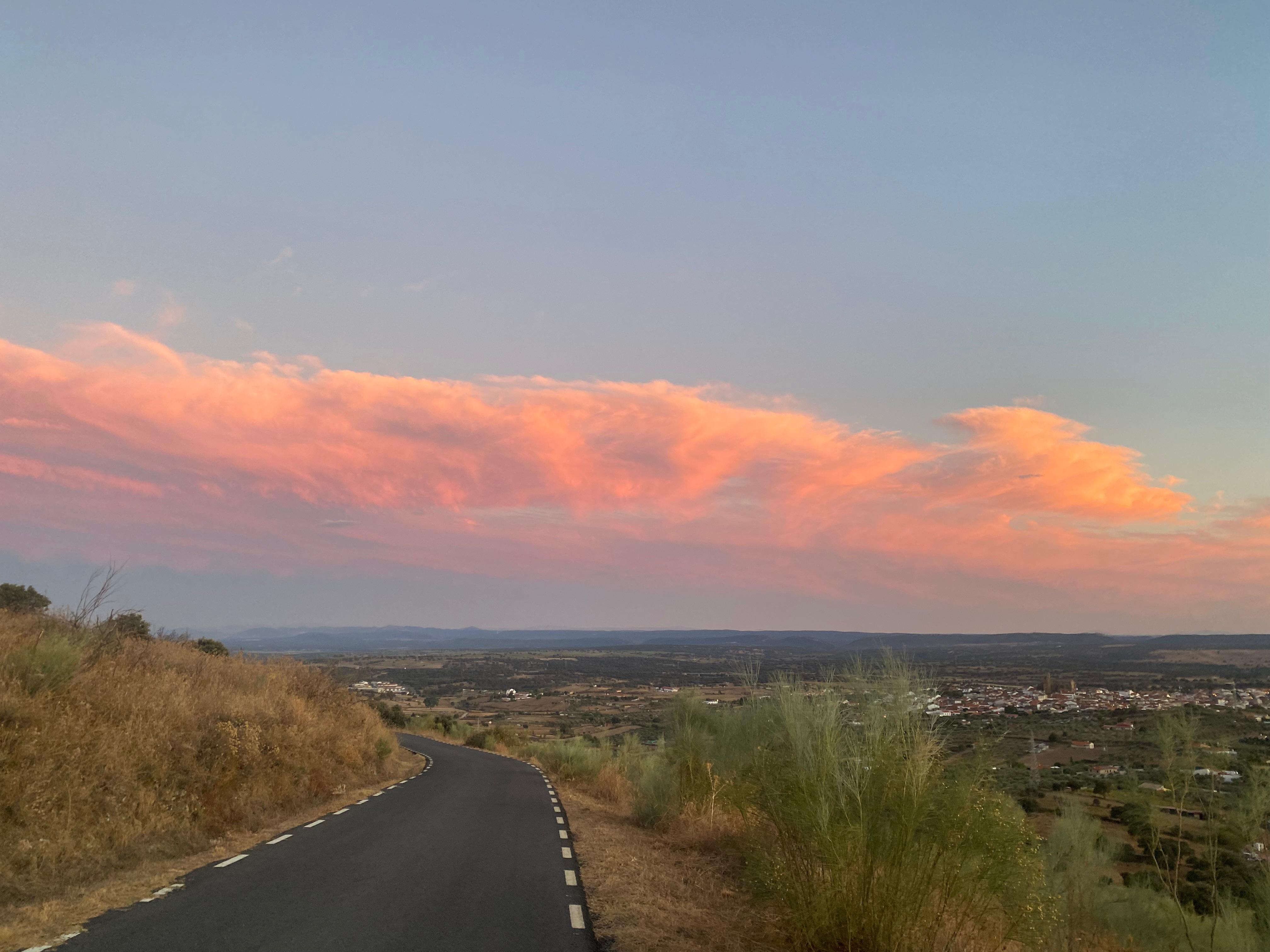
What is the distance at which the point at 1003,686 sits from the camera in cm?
3133

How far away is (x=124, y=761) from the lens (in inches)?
443

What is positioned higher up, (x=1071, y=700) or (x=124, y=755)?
(x=124, y=755)

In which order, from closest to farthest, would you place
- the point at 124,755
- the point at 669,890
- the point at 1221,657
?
1. the point at 669,890
2. the point at 124,755
3. the point at 1221,657

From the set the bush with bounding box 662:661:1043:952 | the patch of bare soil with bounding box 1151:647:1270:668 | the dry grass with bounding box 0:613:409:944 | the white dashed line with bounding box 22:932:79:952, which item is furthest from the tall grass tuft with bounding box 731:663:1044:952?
the patch of bare soil with bounding box 1151:647:1270:668

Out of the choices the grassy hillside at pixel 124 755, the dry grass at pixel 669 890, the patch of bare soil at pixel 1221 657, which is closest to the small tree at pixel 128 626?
the grassy hillside at pixel 124 755

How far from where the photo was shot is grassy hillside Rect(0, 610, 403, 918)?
30.2 ft

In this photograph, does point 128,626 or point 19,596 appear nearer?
point 128,626

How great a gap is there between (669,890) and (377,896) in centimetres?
342

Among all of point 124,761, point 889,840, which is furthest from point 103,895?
point 889,840

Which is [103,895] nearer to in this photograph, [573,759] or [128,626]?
[128,626]

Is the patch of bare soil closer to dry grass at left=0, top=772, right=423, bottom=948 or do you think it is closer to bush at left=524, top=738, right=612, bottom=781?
bush at left=524, top=738, right=612, bottom=781

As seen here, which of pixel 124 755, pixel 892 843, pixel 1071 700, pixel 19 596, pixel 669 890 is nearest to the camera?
pixel 892 843

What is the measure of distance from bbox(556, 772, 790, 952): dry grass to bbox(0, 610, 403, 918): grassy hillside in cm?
551

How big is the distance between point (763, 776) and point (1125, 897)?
25.3 feet
